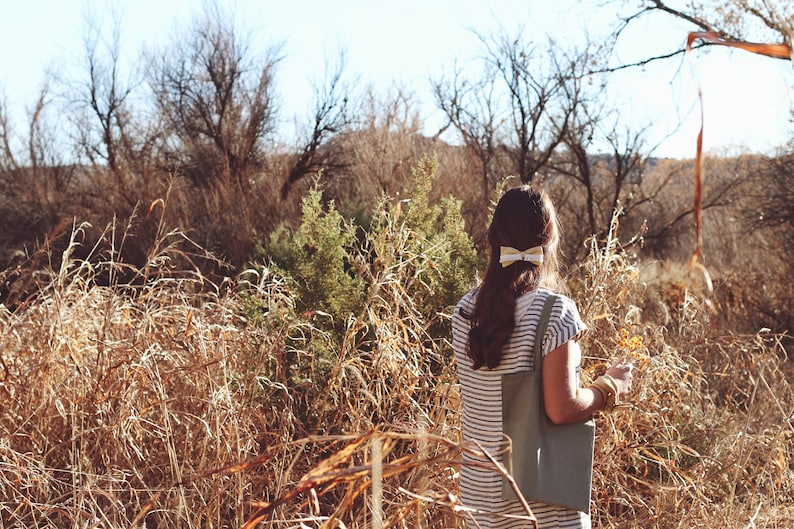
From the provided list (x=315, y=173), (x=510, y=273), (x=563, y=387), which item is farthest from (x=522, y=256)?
(x=315, y=173)

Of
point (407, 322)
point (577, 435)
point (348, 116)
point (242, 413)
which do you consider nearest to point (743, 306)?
point (407, 322)

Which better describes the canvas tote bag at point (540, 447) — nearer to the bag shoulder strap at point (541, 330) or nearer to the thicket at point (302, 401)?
the bag shoulder strap at point (541, 330)

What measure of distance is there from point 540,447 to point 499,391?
7.5 inches

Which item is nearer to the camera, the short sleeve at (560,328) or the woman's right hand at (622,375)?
the short sleeve at (560,328)

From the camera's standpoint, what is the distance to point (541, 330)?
211cm

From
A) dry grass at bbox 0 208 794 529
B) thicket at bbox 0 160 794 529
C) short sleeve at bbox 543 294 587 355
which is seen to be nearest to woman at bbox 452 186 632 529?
short sleeve at bbox 543 294 587 355

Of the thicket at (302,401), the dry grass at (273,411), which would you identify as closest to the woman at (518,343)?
the thicket at (302,401)

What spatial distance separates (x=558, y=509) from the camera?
218 cm

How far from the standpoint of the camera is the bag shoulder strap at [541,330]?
6.91ft

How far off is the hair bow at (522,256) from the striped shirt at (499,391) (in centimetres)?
9

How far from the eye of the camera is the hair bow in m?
2.18

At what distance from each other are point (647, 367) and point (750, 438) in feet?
1.96

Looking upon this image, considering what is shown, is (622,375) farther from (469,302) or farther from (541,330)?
(469,302)

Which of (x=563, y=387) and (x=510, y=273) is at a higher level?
(x=510, y=273)
